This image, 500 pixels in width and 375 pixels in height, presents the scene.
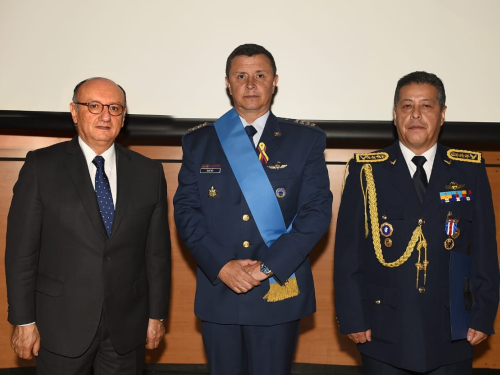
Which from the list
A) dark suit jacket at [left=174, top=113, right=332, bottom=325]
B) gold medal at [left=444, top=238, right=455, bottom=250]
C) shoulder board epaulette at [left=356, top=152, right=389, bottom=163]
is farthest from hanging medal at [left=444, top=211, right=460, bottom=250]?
dark suit jacket at [left=174, top=113, right=332, bottom=325]

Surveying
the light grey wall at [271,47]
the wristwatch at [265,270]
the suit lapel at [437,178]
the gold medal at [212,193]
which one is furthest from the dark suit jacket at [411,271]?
the light grey wall at [271,47]

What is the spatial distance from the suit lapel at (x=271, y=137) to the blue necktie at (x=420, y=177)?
0.49 meters

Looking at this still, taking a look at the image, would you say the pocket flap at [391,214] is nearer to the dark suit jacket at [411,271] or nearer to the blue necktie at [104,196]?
the dark suit jacket at [411,271]

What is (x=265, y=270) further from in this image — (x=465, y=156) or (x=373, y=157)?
(x=465, y=156)

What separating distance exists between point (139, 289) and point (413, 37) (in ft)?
5.28

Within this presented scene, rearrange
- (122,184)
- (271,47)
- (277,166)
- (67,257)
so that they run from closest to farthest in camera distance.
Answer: (67,257) < (122,184) < (277,166) < (271,47)

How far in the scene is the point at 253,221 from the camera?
185cm

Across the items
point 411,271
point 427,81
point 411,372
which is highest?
point 427,81

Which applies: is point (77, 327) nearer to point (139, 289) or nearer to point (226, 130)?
point (139, 289)

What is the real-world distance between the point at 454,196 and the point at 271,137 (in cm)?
67

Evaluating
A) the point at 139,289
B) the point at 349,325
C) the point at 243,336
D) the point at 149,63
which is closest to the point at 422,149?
the point at 349,325

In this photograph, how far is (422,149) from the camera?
5.99 ft

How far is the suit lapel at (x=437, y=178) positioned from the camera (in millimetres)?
1739

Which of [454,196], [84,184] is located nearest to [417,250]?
[454,196]
